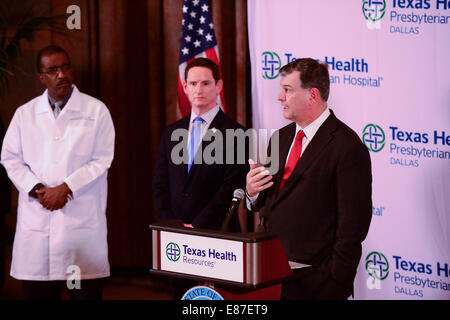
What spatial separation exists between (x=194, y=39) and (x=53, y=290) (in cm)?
188

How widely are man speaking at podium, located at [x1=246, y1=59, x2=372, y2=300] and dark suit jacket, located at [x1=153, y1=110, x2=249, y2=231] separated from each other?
0.74m

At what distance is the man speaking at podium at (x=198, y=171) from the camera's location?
3.76 meters

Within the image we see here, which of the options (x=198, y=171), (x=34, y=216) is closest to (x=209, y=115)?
(x=198, y=171)

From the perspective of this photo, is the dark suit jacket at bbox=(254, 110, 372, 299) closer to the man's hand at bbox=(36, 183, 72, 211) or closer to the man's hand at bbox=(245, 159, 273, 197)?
the man's hand at bbox=(245, 159, 273, 197)

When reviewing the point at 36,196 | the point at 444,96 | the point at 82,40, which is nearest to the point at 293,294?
the point at 444,96

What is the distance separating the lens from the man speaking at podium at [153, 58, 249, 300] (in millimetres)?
3758

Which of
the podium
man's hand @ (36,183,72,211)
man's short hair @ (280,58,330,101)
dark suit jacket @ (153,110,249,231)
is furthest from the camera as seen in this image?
man's hand @ (36,183,72,211)

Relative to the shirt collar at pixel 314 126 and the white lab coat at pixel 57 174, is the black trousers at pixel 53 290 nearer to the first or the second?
the white lab coat at pixel 57 174

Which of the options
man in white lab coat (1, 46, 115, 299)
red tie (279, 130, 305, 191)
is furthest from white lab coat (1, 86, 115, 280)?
red tie (279, 130, 305, 191)

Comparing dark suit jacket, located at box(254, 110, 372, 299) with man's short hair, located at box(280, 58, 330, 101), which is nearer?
dark suit jacket, located at box(254, 110, 372, 299)

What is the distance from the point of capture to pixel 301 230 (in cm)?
292

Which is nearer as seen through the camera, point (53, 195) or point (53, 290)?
point (53, 195)

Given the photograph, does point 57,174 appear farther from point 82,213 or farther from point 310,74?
point 310,74

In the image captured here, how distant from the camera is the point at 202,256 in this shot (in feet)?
8.44
